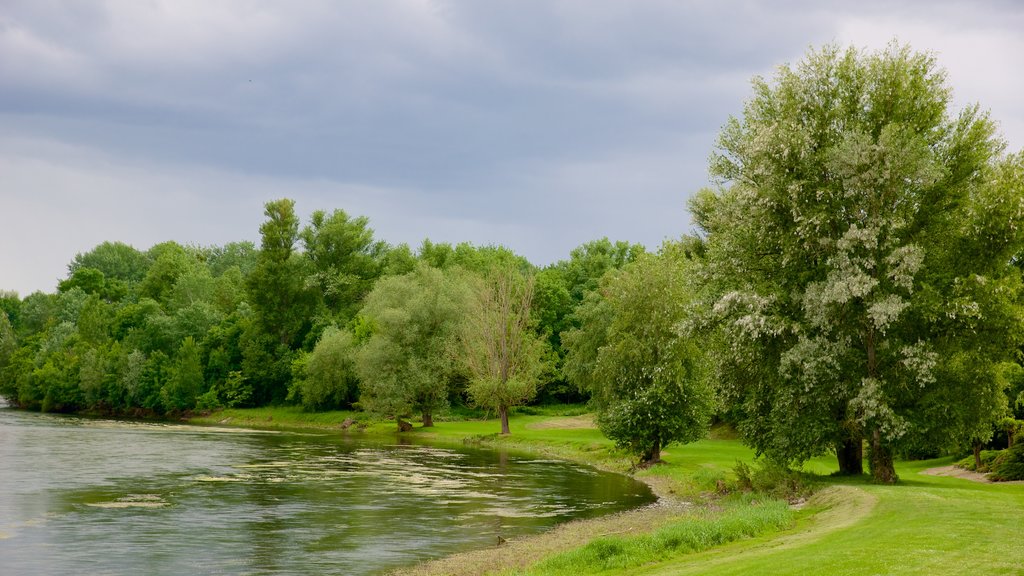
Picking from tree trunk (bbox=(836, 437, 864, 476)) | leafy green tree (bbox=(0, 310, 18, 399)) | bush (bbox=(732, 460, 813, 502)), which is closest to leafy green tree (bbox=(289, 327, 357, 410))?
bush (bbox=(732, 460, 813, 502))

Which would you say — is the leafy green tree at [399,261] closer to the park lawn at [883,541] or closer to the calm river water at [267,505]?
the calm river water at [267,505]

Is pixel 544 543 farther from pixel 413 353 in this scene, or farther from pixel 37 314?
pixel 37 314

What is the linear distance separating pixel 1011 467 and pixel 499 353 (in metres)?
49.6

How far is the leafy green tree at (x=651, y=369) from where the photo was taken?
5128 centimetres

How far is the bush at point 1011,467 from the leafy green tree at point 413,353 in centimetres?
5696

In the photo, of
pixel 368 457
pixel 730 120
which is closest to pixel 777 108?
pixel 730 120

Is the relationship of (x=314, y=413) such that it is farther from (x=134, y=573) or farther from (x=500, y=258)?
(x=134, y=573)

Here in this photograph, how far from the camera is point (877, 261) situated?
3394cm

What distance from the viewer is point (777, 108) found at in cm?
3725

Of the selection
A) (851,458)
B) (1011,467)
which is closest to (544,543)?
(851,458)

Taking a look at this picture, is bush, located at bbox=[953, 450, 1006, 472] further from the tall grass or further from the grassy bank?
the tall grass

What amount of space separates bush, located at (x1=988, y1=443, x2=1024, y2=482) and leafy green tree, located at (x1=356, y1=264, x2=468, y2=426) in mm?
56958

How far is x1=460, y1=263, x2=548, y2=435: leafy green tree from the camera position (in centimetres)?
8069

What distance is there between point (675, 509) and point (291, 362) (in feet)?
288
